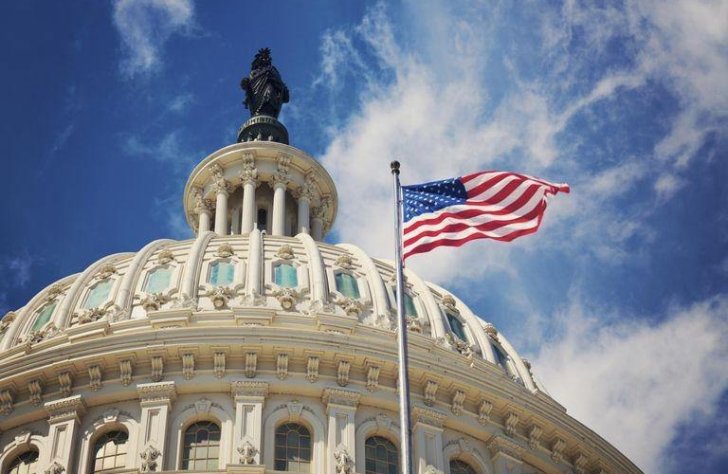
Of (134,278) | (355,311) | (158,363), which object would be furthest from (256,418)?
(134,278)

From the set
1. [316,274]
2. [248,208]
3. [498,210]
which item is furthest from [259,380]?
[248,208]

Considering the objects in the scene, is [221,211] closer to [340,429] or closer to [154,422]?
[154,422]

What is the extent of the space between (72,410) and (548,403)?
59.9 feet

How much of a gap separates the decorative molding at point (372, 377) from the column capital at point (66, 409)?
10.3m

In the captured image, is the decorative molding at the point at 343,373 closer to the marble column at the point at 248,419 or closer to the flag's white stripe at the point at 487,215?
the marble column at the point at 248,419

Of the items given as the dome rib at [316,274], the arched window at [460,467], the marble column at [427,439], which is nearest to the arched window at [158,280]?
the dome rib at [316,274]

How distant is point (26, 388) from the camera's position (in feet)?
178

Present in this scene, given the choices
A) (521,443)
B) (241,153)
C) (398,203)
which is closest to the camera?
(398,203)

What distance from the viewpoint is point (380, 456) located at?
5300 centimetres

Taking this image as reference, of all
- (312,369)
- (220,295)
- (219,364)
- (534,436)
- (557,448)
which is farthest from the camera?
(220,295)

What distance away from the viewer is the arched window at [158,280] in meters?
60.7

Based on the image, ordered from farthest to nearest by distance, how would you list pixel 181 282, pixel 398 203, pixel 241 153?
pixel 241 153 < pixel 181 282 < pixel 398 203

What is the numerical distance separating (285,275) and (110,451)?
1233cm

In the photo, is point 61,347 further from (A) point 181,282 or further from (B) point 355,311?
(B) point 355,311
